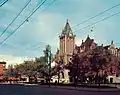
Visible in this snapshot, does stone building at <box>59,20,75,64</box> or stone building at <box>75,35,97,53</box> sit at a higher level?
stone building at <box>59,20,75,64</box>

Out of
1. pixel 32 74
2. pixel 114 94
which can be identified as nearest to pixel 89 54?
pixel 32 74

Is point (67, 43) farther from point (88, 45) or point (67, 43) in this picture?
point (88, 45)

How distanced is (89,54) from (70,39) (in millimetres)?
62408

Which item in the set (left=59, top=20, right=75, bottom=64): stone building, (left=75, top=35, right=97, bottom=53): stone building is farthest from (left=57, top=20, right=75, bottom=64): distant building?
(left=75, top=35, right=97, bottom=53): stone building

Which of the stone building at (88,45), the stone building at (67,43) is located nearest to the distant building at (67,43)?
the stone building at (67,43)

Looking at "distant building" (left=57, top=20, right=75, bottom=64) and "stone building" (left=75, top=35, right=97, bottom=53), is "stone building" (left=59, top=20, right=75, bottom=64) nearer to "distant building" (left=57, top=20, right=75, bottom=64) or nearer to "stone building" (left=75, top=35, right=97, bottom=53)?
"distant building" (left=57, top=20, right=75, bottom=64)

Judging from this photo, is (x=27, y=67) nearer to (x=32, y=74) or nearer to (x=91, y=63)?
(x=32, y=74)

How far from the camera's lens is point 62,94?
104ft

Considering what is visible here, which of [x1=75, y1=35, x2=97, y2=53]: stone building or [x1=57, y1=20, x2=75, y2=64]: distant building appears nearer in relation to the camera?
[x1=75, y1=35, x2=97, y2=53]: stone building

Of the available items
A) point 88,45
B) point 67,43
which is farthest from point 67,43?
point 88,45

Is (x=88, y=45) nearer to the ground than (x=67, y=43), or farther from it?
nearer to the ground

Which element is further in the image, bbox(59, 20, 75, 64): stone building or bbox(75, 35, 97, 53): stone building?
bbox(59, 20, 75, 64): stone building

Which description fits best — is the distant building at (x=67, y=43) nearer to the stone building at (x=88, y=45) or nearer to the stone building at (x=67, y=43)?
the stone building at (x=67, y=43)

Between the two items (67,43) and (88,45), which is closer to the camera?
(88,45)
